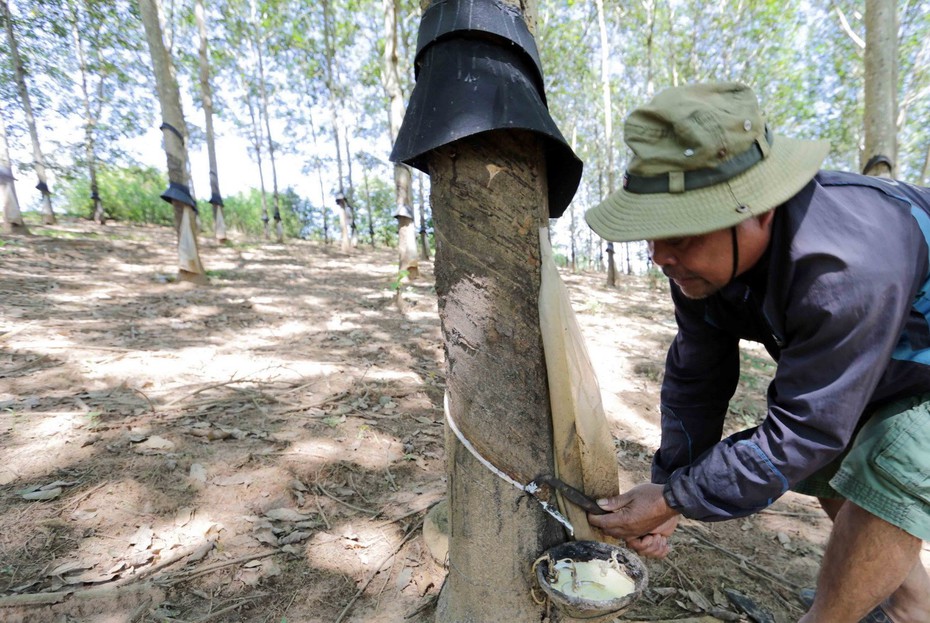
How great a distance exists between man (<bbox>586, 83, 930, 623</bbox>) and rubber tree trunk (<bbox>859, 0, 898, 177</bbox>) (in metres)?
3.76

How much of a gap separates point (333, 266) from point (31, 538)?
9.29m

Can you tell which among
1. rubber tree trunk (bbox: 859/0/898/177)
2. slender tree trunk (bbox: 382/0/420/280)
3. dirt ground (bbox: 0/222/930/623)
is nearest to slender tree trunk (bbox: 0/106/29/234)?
dirt ground (bbox: 0/222/930/623)

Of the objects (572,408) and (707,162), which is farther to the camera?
(572,408)

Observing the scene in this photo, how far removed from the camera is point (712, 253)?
3.75ft

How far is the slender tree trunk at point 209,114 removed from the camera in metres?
10.0

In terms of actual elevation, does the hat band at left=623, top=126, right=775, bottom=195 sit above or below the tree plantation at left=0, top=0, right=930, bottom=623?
above

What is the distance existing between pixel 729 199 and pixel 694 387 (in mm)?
855

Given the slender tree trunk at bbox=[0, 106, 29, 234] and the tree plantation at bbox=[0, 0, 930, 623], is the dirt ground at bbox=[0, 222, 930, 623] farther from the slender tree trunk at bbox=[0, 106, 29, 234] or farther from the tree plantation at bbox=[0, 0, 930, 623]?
the slender tree trunk at bbox=[0, 106, 29, 234]

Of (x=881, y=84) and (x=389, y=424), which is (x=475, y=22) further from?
(x=881, y=84)

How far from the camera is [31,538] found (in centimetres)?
177

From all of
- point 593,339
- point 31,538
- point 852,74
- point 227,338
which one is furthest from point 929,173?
point 31,538

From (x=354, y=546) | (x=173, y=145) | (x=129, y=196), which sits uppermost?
(x=129, y=196)

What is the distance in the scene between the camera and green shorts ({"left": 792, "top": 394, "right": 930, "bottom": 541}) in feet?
3.93

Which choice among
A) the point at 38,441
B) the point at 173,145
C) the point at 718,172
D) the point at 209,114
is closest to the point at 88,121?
the point at 209,114
